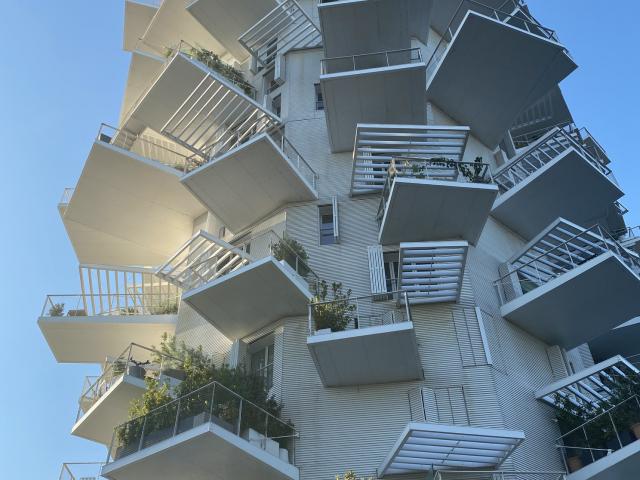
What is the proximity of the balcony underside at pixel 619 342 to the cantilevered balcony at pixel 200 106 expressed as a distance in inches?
513

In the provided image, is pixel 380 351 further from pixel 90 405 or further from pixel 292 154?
pixel 90 405

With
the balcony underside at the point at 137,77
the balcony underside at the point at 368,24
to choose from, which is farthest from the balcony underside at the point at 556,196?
the balcony underside at the point at 137,77

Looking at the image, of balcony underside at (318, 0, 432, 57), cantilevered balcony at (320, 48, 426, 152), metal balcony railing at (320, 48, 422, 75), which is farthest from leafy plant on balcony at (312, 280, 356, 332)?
balcony underside at (318, 0, 432, 57)

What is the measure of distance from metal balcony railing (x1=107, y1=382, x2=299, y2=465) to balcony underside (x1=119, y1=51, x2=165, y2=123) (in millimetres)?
17679

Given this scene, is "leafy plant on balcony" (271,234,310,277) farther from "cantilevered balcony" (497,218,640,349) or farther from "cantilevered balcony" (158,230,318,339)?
"cantilevered balcony" (497,218,640,349)

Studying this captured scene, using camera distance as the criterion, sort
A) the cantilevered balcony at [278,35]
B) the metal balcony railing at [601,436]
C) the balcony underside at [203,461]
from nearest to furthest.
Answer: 1. the balcony underside at [203,461]
2. the metal balcony railing at [601,436]
3. the cantilevered balcony at [278,35]

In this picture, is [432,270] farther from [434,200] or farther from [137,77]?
[137,77]

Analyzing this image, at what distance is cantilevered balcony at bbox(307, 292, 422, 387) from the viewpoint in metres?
14.6

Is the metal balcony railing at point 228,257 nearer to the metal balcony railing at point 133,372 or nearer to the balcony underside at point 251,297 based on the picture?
the balcony underside at point 251,297

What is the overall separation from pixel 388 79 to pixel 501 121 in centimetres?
435

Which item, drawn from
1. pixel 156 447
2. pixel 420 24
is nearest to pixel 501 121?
pixel 420 24

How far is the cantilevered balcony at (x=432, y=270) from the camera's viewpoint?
1563cm

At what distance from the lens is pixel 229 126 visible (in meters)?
22.4

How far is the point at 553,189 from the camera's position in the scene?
20.0 m
